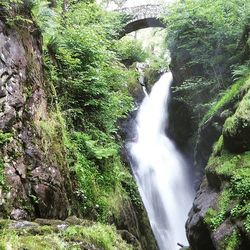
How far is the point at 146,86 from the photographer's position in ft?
68.8

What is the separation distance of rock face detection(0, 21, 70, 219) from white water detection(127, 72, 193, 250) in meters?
8.09

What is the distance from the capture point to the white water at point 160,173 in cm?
1318

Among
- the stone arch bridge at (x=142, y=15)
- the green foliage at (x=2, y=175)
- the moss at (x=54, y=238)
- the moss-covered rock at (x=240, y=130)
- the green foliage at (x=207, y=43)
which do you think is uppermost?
the stone arch bridge at (x=142, y=15)

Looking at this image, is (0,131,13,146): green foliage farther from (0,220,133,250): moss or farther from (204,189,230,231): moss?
→ (204,189,230,231): moss

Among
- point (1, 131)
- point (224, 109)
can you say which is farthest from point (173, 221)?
point (1, 131)

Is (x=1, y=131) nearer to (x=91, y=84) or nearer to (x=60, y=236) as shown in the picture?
(x=60, y=236)

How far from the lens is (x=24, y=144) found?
4852 mm

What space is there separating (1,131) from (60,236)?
199 centimetres

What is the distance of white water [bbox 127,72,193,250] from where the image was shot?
13.2 metres

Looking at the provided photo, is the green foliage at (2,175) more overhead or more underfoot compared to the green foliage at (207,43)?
more underfoot

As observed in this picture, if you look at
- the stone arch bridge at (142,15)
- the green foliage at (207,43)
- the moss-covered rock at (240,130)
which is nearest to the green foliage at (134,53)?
the stone arch bridge at (142,15)

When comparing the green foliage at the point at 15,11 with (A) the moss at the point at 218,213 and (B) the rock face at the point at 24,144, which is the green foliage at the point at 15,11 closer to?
(B) the rock face at the point at 24,144

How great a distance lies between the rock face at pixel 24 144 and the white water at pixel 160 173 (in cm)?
809

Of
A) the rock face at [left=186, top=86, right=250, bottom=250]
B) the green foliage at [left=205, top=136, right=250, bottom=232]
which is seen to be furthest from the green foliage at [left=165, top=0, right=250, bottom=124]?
the green foliage at [left=205, top=136, right=250, bottom=232]
